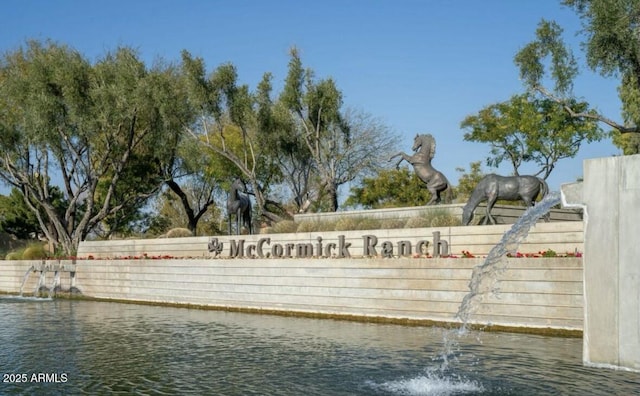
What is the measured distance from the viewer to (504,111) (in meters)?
53.7

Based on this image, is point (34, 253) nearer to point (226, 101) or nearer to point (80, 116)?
point (80, 116)

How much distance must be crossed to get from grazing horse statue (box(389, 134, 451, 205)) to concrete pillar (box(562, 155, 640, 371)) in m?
21.0

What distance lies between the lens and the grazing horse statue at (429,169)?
30.2m

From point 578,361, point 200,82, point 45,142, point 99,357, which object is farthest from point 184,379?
point 45,142

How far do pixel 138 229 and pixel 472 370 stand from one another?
53070 mm

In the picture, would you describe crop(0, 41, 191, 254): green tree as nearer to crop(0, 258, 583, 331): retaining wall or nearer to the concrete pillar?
crop(0, 258, 583, 331): retaining wall

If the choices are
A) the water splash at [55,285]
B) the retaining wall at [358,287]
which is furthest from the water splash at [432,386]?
the water splash at [55,285]

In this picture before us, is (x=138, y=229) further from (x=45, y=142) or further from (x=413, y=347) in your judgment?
(x=413, y=347)

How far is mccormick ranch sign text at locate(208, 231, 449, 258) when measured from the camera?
25297 mm

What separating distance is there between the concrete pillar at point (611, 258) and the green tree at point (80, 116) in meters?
35.7

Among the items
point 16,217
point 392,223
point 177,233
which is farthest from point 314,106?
point 16,217

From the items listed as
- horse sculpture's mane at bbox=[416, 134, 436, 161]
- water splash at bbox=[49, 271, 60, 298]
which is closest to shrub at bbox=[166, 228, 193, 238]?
water splash at bbox=[49, 271, 60, 298]

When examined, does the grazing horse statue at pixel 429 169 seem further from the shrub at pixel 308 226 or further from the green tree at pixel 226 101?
the green tree at pixel 226 101

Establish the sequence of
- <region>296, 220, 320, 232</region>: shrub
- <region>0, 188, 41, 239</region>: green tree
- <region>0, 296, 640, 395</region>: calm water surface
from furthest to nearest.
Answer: <region>0, 188, 41, 239</region>: green tree < <region>296, 220, 320, 232</region>: shrub < <region>0, 296, 640, 395</region>: calm water surface
